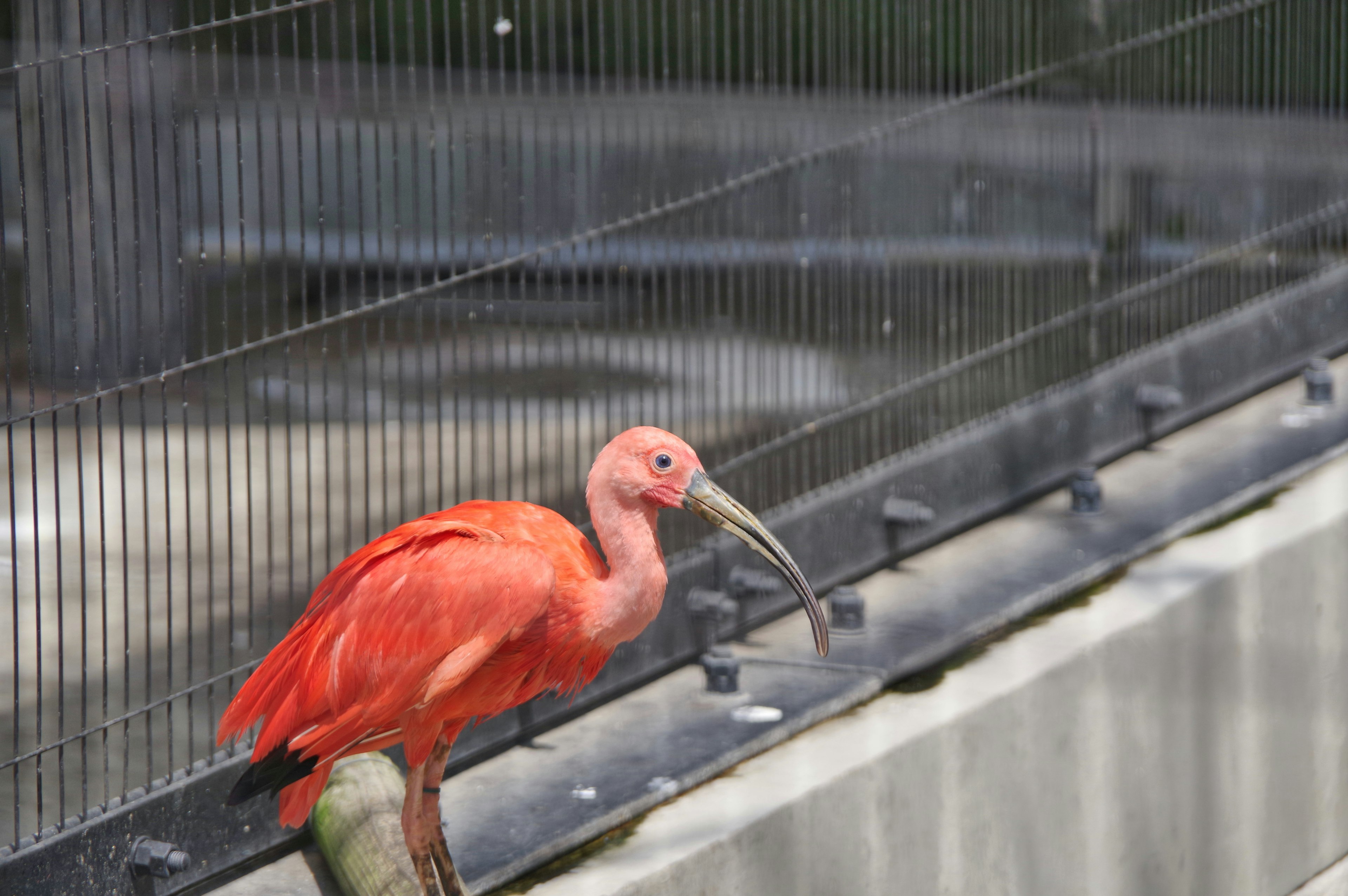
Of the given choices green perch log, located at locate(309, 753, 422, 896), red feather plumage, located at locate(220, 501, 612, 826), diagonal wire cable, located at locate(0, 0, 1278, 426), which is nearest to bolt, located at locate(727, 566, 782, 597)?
diagonal wire cable, located at locate(0, 0, 1278, 426)

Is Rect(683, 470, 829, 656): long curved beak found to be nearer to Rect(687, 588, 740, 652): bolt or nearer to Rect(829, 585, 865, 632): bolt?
Rect(687, 588, 740, 652): bolt

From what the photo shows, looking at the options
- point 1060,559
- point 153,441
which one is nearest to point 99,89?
point 153,441

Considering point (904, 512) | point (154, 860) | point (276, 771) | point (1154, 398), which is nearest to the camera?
point (276, 771)

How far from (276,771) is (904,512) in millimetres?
2634

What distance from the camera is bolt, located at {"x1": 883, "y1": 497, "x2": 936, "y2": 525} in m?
5.18

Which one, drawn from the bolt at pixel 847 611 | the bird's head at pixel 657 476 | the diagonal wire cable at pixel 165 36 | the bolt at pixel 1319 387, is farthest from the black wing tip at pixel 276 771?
the bolt at pixel 1319 387

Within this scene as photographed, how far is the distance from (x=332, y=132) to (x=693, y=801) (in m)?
6.83

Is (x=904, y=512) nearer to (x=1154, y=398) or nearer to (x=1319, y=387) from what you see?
(x=1154, y=398)

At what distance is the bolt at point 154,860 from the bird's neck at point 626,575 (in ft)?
3.45

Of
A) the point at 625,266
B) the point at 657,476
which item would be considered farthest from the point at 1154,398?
the point at 657,476

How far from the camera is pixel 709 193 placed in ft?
14.7

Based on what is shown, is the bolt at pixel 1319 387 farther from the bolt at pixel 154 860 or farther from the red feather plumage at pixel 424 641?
the bolt at pixel 154 860

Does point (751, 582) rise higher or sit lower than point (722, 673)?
higher

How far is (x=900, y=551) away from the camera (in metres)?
5.28
